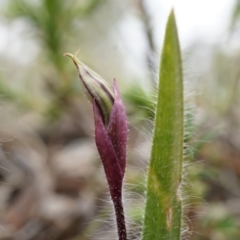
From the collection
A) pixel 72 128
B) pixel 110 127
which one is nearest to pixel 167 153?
pixel 110 127

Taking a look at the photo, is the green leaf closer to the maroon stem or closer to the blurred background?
the maroon stem

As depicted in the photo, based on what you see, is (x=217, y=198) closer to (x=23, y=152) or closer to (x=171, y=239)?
(x=23, y=152)

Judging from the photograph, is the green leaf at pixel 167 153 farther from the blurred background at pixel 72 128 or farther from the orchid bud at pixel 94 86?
the blurred background at pixel 72 128

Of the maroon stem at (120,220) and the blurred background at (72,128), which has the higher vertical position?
the blurred background at (72,128)

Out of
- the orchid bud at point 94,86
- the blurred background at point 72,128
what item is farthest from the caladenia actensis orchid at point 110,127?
the blurred background at point 72,128

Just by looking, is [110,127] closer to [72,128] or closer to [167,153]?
[167,153]

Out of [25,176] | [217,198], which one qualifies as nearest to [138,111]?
[217,198]

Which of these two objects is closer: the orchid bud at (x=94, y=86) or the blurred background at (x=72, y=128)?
the orchid bud at (x=94, y=86)
